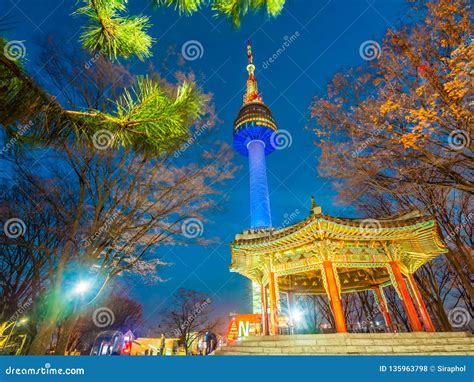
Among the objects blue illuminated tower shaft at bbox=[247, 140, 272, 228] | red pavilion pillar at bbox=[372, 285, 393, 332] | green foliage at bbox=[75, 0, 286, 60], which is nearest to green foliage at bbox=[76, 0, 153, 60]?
green foliage at bbox=[75, 0, 286, 60]

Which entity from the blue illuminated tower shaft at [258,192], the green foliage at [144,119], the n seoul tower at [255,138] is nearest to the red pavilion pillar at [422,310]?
the green foliage at [144,119]

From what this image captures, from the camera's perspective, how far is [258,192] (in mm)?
42188

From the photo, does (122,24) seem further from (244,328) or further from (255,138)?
(255,138)

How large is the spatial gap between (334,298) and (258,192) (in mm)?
34102

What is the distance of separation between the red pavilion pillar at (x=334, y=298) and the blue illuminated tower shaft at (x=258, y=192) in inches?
1148

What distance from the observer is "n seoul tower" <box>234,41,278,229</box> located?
1645 inches

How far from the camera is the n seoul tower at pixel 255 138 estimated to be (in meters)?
41.8

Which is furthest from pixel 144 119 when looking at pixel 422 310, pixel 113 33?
pixel 422 310

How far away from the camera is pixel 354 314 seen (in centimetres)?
2273

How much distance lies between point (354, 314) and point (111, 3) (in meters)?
27.5

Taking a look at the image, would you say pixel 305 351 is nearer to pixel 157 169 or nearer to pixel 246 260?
pixel 246 260

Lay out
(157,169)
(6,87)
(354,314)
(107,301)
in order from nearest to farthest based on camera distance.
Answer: (6,87) → (157,169) → (354,314) → (107,301)

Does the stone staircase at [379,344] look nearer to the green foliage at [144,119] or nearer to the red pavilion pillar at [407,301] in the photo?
the red pavilion pillar at [407,301]
